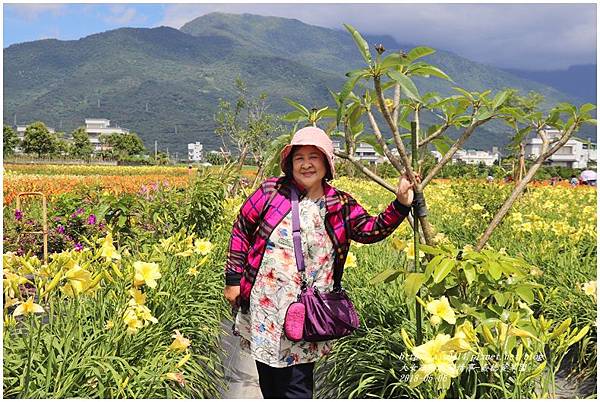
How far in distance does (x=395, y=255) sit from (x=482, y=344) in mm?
2411

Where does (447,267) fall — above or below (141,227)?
above

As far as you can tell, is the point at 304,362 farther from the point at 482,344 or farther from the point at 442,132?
the point at 442,132

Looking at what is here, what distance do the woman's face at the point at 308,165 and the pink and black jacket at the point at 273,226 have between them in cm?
7

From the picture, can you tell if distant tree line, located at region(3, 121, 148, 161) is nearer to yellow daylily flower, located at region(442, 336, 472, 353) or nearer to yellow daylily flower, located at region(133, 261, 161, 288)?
yellow daylily flower, located at region(133, 261, 161, 288)

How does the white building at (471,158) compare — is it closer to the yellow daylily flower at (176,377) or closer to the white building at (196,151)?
the yellow daylily flower at (176,377)

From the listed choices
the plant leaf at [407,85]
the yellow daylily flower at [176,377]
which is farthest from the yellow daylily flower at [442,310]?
the yellow daylily flower at [176,377]

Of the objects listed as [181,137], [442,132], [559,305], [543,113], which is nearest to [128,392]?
[442,132]

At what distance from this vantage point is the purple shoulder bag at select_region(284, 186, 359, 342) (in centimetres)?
226

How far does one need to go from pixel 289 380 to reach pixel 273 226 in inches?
24.6

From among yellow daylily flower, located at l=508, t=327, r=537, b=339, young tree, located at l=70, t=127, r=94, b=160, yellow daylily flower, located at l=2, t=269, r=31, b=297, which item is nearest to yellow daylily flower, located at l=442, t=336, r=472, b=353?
yellow daylily flower, located at l=508, t=327, r=537, b=339

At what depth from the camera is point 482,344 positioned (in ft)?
6.90

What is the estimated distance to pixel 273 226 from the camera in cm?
232

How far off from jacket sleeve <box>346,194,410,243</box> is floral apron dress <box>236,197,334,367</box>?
0.12 metres

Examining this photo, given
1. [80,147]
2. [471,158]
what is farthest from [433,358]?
[471,158]
